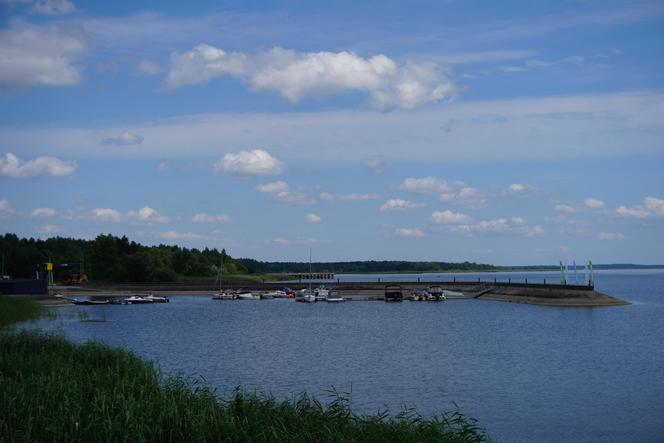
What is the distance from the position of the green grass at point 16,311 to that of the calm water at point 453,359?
2859mm

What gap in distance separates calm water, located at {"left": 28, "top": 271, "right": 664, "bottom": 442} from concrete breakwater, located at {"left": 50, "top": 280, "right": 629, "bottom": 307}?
566 centimetres

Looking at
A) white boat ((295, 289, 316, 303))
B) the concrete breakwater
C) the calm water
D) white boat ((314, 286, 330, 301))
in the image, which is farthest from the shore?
white boat ((295, 289, 316, 303))

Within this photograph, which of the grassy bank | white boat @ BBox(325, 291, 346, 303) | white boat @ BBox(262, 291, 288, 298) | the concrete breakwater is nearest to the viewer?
the grassy bank

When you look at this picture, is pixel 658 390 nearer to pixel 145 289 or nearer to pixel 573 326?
pixel 573 326

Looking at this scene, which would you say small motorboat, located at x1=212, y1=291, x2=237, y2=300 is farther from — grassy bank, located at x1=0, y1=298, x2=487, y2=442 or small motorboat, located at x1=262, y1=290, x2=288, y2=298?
grassy bank, located at x1=0, y1=298, x2=487, y2=442

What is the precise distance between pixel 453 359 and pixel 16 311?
167 feet

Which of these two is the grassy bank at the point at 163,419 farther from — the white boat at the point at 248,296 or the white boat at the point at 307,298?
the white boat at the point at 248,296

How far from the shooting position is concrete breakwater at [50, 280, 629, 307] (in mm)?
119625

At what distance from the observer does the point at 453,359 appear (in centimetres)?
5962

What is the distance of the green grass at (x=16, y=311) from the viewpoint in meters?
76.7

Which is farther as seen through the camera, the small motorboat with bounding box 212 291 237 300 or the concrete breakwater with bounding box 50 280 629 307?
the small motorboat with bounding box 212 291 237 300

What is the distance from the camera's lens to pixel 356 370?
52844 mm

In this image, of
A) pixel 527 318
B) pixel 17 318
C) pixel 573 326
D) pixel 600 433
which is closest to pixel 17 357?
pixel 600 433

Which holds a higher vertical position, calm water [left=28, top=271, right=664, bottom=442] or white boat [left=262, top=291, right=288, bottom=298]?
white boat [left=262, top=291, right=288, bottom=298]
